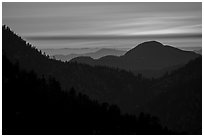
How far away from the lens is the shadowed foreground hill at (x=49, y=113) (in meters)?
51.2

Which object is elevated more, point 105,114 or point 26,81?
point 26,81

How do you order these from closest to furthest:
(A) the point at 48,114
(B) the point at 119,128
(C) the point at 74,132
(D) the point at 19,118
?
(D) the point at 19,118 → (C) the point at 74,132 → (A) the point at 48,114 → (B) the point at 119,128

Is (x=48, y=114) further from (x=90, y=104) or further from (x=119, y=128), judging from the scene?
(x=90, y=104)

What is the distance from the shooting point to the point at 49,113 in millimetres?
64812

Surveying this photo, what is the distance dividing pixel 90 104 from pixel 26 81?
23.4 m

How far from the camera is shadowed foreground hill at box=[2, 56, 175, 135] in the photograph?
5115 cm

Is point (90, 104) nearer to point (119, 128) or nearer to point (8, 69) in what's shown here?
point (119, 128)

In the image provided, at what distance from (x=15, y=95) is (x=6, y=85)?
2573mm

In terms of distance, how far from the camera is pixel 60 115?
66750mm

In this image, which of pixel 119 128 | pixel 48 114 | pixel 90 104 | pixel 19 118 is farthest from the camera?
pixel 90 104

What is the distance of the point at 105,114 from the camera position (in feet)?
264

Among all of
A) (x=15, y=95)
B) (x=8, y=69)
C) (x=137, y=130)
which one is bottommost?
(x=137, y=130)

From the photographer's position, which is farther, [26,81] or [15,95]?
[26,81]

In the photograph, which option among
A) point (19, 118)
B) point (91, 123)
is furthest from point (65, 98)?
point (19, 118)
